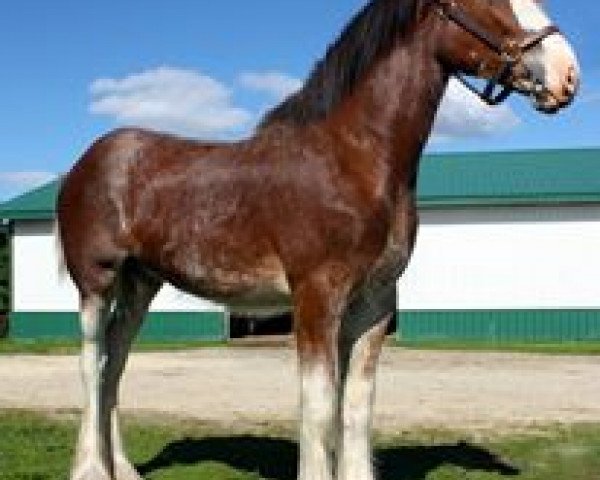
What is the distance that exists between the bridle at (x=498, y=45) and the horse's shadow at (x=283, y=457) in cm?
311

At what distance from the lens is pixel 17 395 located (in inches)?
587

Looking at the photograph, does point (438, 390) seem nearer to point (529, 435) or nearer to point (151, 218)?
point (529, 435)

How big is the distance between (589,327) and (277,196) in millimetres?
24198

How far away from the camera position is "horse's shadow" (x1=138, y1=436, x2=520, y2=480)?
8.80 m

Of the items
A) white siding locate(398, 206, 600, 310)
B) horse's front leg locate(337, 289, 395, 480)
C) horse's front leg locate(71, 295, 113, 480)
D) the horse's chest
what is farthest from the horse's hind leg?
white siding locate(398, 206, 600, 310)

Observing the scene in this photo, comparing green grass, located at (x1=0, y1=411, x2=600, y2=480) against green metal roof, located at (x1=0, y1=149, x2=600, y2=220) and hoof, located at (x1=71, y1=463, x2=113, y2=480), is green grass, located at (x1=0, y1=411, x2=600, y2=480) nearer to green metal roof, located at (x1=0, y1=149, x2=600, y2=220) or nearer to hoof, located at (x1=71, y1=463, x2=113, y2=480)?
hoof, located at (x1=71, y1=463, x2=113, y2=480)

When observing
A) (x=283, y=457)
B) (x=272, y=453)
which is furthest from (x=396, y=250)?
(x=272, y=453)

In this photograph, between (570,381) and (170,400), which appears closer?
(170,400)

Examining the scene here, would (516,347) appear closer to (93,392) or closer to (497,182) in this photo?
(497,182)

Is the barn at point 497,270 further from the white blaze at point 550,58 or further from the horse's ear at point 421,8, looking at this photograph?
A: the white blaze at point 550,58

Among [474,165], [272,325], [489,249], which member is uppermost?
[474,165]

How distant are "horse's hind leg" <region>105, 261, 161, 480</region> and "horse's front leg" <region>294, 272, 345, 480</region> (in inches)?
68.6

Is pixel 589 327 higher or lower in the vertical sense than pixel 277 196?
lower

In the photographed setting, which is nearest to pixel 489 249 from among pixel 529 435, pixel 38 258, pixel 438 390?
pixel 38 258
